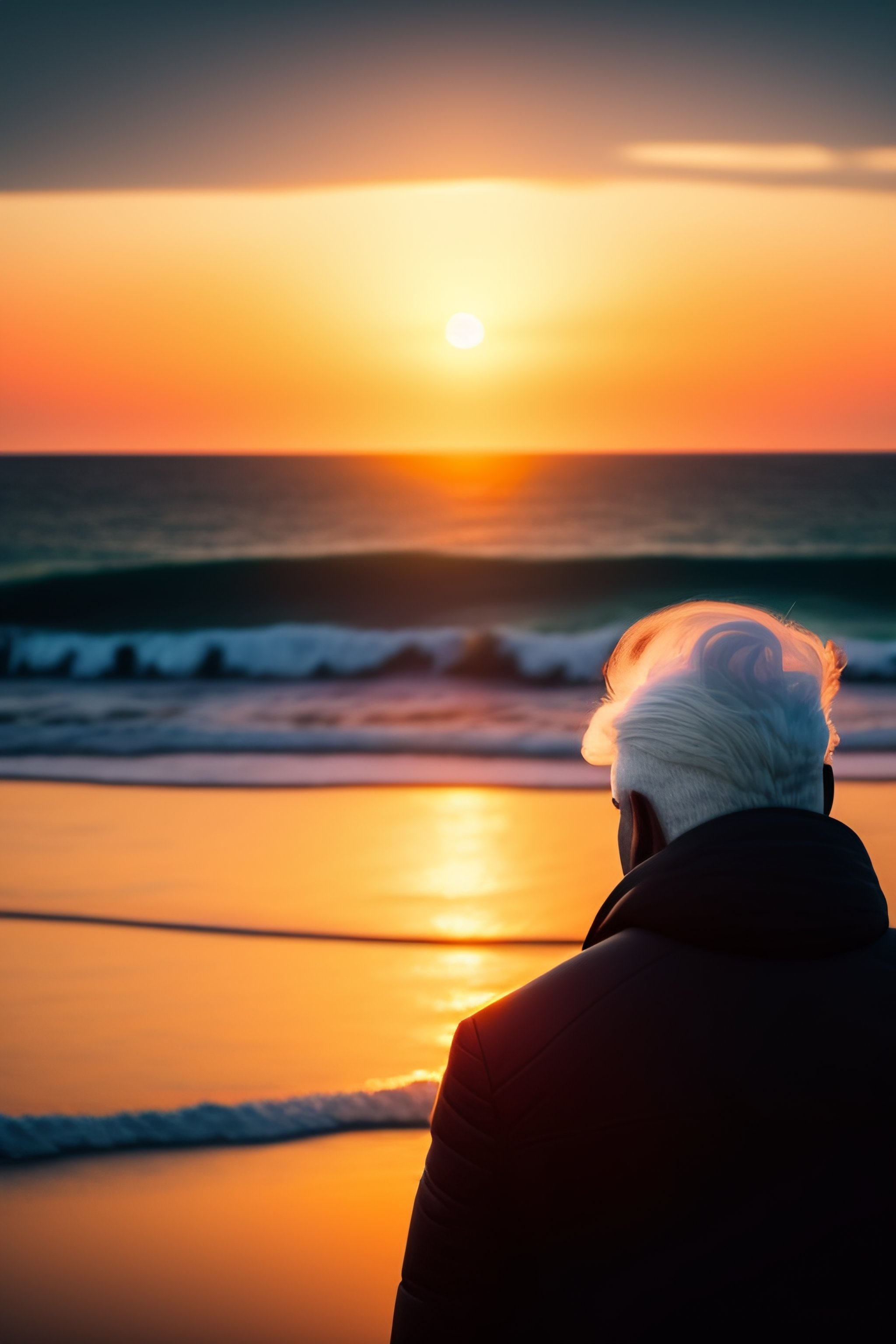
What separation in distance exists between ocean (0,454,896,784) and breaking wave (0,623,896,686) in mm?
39

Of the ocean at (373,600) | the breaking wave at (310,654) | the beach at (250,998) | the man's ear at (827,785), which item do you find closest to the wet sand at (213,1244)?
the beach at (250,998)

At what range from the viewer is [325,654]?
1459cm

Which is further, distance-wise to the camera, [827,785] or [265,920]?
[265,920]

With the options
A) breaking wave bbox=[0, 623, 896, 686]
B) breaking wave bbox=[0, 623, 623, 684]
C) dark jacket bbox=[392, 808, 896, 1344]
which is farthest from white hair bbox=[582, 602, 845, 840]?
breaking wave bbox=[0, 623, 623, 684]

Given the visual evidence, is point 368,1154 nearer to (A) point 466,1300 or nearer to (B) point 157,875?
(A) point 466,1300

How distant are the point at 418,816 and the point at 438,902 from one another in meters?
1.38

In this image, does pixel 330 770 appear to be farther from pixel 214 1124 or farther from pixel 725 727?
pixel 725 727

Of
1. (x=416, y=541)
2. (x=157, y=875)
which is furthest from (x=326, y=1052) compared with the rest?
(x=416, y=541)

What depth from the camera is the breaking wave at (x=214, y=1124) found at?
2.55 m

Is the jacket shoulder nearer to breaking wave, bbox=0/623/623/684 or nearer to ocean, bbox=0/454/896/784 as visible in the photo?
ocean, bbox=0/454/896/784

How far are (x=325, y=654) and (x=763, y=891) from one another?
45.3ft

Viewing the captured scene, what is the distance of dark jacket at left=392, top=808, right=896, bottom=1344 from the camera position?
35.2 inches

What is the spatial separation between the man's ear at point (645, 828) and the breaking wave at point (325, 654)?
11347 mm

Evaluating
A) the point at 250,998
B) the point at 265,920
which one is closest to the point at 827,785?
the point at 250,998
